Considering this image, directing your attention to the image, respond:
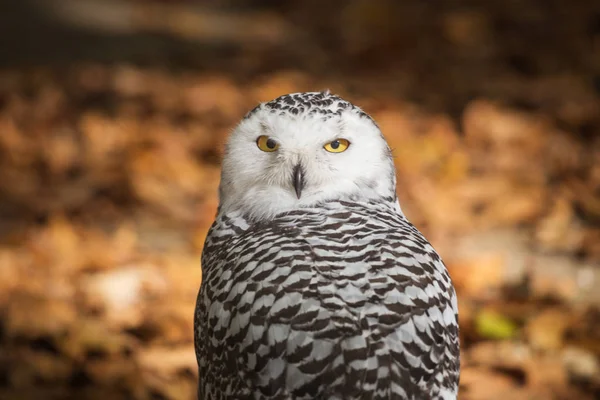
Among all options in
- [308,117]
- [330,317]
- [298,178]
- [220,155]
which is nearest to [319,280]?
[330,317]

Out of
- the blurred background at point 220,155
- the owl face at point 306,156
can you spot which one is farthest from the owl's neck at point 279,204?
the blurred background at point 220,155

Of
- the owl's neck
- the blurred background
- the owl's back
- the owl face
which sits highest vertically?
the blurred background

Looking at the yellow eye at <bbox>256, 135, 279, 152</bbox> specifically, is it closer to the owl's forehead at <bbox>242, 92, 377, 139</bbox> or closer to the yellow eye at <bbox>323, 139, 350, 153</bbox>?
the owl's forehead at <bbox>242, 92, 377, 139</bbox>

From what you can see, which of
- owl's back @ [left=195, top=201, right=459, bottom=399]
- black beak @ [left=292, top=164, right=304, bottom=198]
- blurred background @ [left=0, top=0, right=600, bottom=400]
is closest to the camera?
owl's back @ [left=195, top=201, right=459, bottom=399]

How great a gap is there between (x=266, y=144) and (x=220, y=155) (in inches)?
24.9

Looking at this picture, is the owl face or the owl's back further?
the owl face

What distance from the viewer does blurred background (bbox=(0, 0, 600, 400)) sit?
3.61 m

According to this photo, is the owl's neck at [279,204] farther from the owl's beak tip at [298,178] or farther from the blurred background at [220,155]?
the blurred background at [220,155]

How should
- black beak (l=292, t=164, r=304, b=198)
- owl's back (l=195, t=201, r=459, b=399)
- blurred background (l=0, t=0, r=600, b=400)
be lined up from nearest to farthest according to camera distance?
1. owl's back (l=195, t=201, r=459, b=399)
2. black beak (l=292, t=164, r=304, b=198)
3. blurred background (l=0, t=0, r=600, b=400)

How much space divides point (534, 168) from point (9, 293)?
11.2ft

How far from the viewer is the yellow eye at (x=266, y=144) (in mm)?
2477

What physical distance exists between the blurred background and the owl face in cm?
121

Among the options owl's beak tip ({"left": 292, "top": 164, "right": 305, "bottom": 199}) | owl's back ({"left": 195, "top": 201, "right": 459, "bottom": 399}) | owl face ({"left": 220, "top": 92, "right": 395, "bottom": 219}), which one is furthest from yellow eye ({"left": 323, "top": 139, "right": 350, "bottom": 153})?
owl's back ({"left": 195, "top": 201, "right": 459, "bottom": 399})

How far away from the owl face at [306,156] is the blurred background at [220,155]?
1.21m
